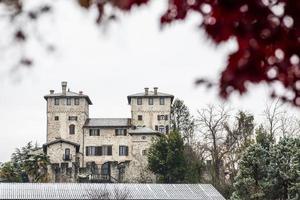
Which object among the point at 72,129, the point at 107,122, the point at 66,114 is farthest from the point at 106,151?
the point at 66,114

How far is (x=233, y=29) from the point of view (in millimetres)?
2648

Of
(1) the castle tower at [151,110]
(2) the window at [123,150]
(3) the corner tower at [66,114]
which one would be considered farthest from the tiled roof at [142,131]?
(3) the corner tower at [66,114]

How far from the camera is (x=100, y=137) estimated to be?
6969 centimetres

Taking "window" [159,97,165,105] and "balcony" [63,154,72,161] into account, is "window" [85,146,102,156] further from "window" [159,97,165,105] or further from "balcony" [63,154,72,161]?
"window" [159,97,165,105]

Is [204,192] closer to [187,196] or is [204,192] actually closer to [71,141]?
[187,196]

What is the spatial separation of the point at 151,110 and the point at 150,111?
6.1 inches

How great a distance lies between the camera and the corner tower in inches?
2753

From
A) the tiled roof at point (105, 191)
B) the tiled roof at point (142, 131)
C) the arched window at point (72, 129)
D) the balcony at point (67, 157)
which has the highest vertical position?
the arched window at point (72, 129)

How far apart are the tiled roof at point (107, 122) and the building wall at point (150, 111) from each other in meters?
1.57

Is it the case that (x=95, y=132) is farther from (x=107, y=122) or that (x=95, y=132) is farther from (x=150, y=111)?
(x=150, y=111)

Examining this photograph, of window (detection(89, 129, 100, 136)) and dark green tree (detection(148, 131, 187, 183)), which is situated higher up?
window (detection(89, 129, 100, 136))

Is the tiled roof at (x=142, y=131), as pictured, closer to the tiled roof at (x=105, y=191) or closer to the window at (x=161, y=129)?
the window at (x=161, y=129)

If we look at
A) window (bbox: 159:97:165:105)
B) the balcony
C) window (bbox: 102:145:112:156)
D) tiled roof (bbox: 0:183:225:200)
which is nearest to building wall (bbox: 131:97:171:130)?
window (bbox: 159:97:165:105)

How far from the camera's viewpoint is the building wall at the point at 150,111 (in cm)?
7281
